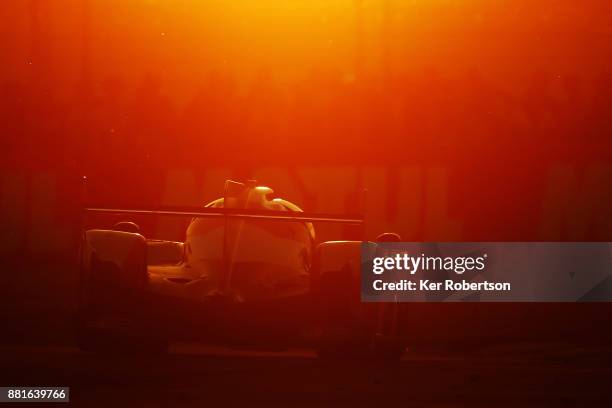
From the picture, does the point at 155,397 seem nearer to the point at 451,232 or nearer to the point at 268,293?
the point at 268,293

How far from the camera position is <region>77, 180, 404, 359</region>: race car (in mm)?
8875

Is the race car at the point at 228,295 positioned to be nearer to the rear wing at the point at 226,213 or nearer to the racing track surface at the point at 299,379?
the rear wing at the point at 226,213

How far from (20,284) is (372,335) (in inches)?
573

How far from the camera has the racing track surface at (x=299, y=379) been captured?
7.16 meters

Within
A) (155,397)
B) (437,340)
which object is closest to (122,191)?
(437,340)

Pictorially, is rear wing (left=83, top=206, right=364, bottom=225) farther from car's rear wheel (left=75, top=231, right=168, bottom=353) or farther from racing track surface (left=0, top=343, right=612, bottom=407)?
racing track surface (left=0, top=343, right=612, bottom=407)

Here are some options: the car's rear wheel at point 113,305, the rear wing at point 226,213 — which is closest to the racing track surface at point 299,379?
the car's rear wheel at point 113,305

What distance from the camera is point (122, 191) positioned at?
24.9 metres

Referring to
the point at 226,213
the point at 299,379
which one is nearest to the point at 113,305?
the point at 226,213

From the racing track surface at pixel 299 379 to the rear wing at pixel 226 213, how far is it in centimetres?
111

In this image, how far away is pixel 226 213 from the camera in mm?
9117

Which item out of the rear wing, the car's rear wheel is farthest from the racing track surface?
the rear wing

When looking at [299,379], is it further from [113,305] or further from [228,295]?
[113,305]

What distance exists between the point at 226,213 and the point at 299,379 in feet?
4.66
